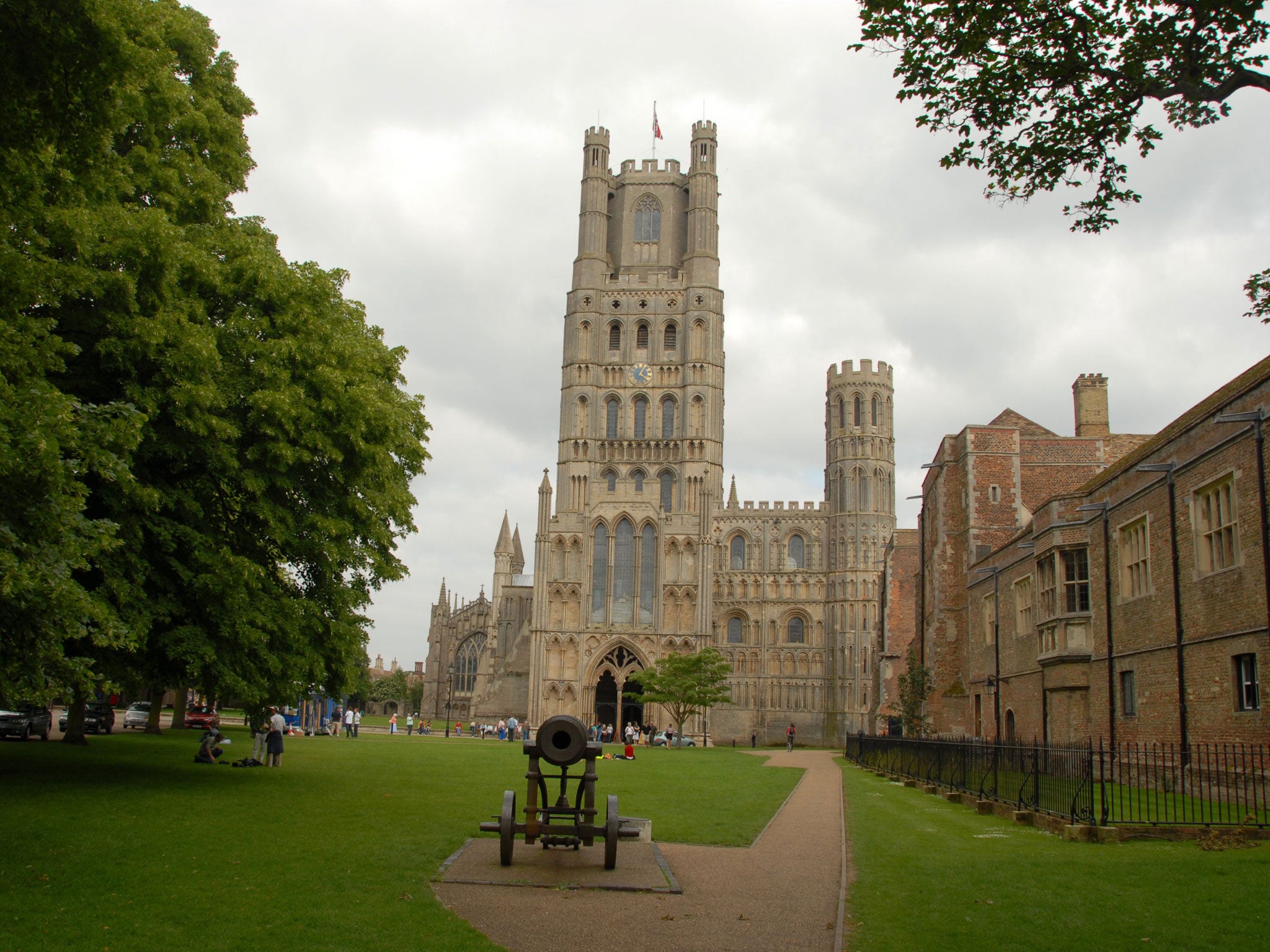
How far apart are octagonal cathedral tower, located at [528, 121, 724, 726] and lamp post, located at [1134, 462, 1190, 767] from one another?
150ft

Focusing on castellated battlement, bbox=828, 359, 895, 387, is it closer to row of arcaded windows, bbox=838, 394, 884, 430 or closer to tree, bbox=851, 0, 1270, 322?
row of arcaded windows, bbox=838, 394, 884, 430

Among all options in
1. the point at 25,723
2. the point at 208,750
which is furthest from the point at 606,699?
the point at 208,750

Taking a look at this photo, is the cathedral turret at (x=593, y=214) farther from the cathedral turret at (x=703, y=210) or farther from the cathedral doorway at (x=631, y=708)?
the cathedral doorway at (x=631, y=708)

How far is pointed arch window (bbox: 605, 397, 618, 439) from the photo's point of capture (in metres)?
74.9

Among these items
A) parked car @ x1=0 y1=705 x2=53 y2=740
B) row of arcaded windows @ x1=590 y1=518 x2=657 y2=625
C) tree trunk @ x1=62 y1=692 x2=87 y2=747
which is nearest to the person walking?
tree trunk @ x1=62 y1=692 x2=87 y2=747

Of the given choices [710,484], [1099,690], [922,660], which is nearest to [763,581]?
[710,484]

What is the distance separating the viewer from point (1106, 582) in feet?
73.2

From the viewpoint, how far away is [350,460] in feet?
61.4

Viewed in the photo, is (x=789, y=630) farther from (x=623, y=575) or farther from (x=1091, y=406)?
(x=1091, y=406)

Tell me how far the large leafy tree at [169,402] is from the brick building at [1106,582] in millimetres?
13884

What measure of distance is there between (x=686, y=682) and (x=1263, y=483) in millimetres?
43140

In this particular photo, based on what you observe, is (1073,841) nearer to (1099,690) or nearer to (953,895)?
(953,895)

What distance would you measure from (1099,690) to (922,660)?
18.5 meters

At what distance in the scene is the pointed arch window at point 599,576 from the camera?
230 ft
